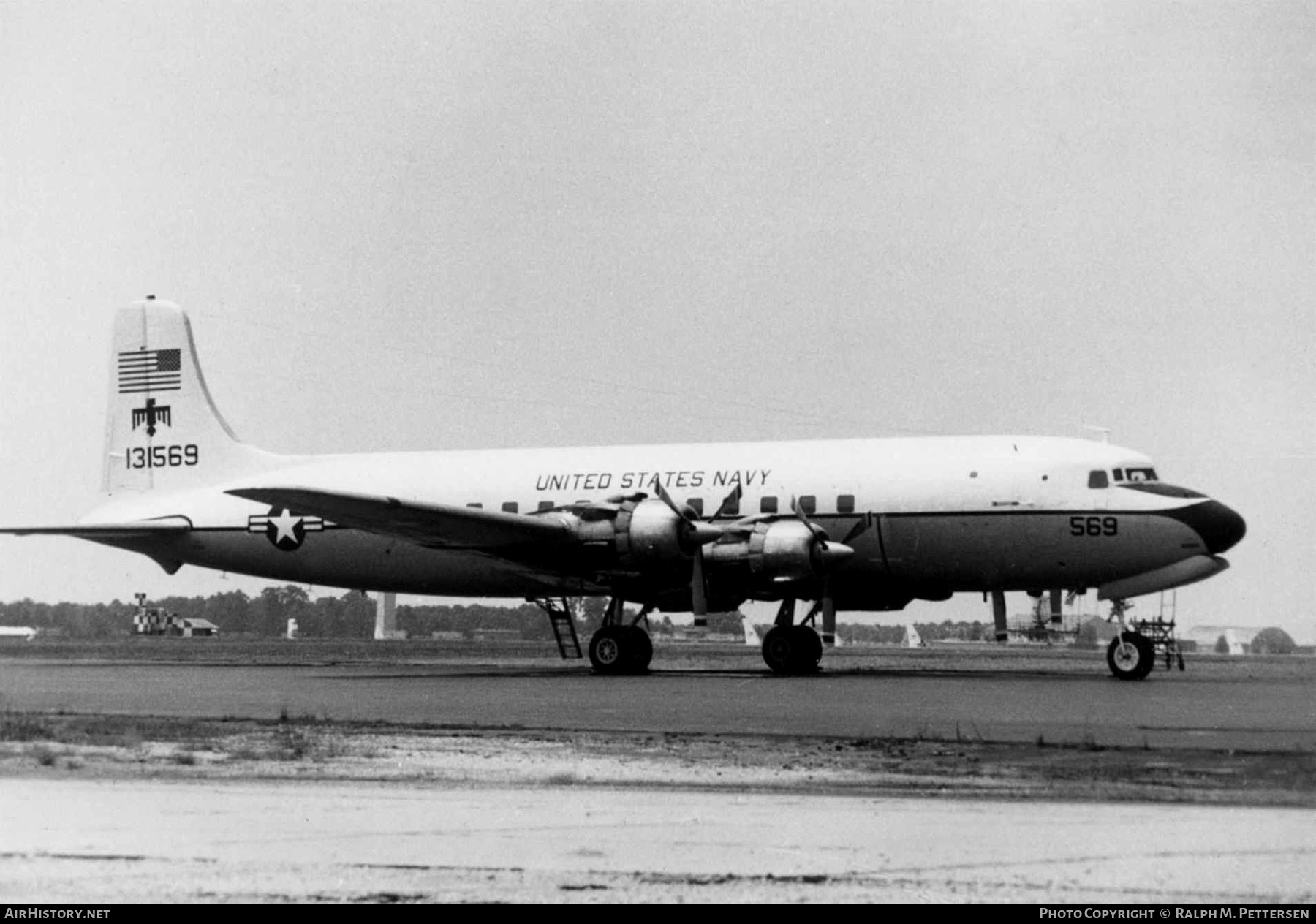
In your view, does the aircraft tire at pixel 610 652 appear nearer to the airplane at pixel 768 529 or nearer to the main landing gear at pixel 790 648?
the airplane at pixel 768 529

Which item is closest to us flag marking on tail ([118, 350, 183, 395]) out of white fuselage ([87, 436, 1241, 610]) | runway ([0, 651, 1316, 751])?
white fuselage ([87, 436, 1241, 610])

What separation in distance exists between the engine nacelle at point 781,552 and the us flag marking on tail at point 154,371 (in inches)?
516

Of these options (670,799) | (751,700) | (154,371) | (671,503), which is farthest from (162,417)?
(670,799)

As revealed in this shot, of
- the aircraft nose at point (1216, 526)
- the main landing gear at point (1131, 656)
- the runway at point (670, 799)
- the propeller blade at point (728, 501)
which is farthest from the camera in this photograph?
the propeller blade at point (728, 501)

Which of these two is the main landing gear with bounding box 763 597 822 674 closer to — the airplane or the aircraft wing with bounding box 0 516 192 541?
the airplane

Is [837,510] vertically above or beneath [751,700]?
above

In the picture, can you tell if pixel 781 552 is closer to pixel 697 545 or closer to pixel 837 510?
pixel 697 545

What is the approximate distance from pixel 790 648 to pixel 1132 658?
17.2 ft

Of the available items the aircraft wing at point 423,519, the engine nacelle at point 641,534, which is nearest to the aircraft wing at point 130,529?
the aircraft wing at point 423,519

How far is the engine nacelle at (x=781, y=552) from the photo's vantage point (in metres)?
23.0

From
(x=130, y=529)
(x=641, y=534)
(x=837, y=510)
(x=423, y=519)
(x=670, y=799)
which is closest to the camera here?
(x=670, y=799)

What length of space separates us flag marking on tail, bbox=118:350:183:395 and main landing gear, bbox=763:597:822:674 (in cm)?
1357

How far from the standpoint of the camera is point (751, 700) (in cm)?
1783

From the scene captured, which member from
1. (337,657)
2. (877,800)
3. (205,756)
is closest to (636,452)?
(337,657)
